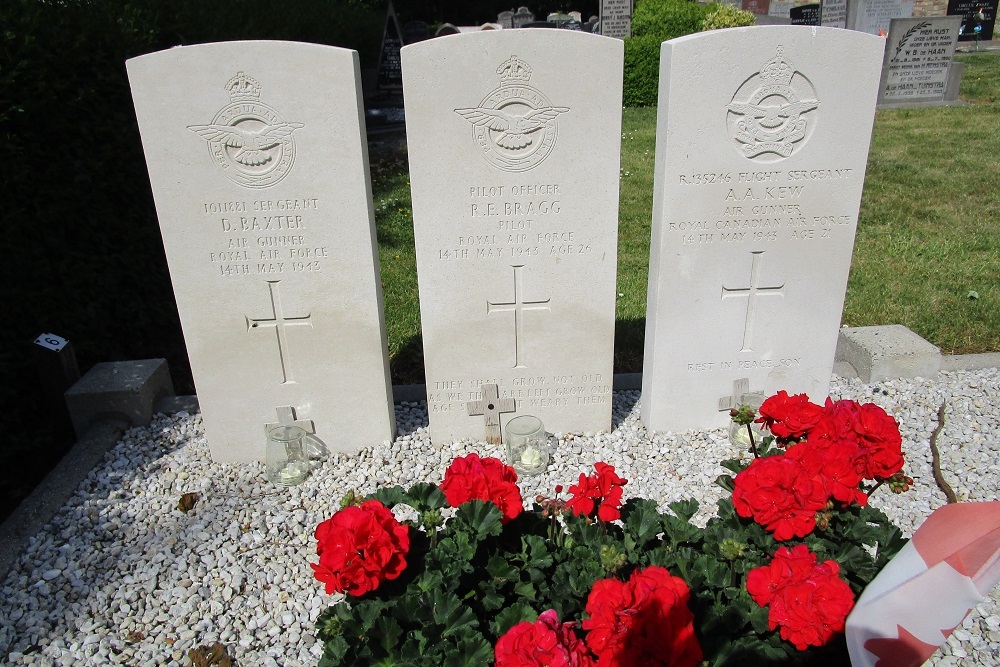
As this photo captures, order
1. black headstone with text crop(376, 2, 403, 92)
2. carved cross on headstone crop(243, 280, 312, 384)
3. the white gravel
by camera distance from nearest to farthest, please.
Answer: the white gravel
carved cross on headstone crop(243, 280, 312, 384)
black headstone with text crop(376, 2, 403, 92)

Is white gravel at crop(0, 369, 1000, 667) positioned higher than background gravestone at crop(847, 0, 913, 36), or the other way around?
background gravestone at crop(847, 0, 913, 36)

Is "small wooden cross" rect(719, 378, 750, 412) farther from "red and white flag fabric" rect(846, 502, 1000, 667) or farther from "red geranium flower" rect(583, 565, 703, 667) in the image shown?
"red geranium flower" rect(583, 565, 703, 667)

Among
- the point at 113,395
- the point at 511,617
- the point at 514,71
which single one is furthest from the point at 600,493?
the point at 113,395

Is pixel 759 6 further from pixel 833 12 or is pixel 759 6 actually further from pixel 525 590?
pixel 525 590

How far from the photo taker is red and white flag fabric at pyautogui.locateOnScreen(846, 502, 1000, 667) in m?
1.42

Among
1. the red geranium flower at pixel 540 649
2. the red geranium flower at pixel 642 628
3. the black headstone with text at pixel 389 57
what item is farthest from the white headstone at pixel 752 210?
the black headstone with text at pixel 389 57

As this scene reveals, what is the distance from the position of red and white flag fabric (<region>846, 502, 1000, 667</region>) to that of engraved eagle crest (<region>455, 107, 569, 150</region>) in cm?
223

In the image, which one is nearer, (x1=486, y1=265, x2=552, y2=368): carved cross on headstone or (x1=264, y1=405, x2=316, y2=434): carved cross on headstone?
(x1=486, y1=265, x2=552, y2=368): carved cross on headstone

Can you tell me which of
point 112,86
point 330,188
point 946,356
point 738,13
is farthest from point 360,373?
point 738,13

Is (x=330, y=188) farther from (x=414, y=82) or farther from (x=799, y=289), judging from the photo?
(x=799, y=289)

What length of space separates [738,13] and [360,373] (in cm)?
1512

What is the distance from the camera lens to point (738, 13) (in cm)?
1545

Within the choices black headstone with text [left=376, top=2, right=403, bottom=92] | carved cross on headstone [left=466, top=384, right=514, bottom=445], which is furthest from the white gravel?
black headstone with text [left=376, top=2, right=403, bottom=92]

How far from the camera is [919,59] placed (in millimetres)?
12531
